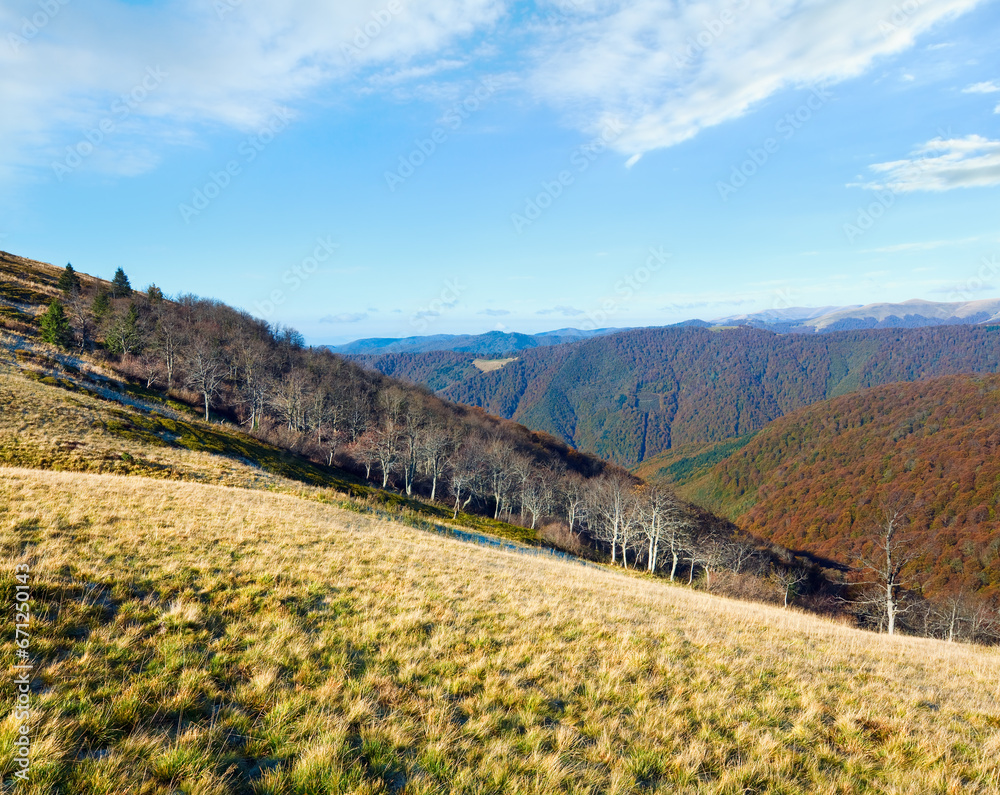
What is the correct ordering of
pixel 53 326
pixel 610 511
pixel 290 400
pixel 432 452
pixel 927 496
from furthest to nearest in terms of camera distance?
pixel 927 496 < pixel 290 400 < pixel 432 452 < pixel 610 511 < pixel 53 326

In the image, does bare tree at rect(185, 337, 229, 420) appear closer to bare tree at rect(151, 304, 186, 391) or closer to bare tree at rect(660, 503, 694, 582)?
bare tree at rect(151, 304, 186, 391)

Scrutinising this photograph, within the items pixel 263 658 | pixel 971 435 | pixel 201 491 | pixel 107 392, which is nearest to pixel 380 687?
pixel 263 658

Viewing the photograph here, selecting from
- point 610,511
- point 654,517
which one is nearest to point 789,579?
point 610,511

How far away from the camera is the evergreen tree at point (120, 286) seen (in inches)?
3605

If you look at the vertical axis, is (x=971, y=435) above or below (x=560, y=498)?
above

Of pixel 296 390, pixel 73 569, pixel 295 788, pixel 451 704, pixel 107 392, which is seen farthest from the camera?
pixel 296 390

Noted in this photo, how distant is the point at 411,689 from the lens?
19.7 ft

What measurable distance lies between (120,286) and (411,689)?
4803 inches

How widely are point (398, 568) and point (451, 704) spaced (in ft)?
21.2

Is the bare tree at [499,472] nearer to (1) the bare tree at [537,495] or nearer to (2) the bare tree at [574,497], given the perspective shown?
(1) the bare tree at [537,495]

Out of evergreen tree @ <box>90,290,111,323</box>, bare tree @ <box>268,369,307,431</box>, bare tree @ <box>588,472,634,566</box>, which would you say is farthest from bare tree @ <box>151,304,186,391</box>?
bare tree @ <box>588,472,634,566</box>

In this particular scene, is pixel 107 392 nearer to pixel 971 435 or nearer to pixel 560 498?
pixel 560 498

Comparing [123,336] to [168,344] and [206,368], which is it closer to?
[168,344]

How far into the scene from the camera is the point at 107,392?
43844 mm
